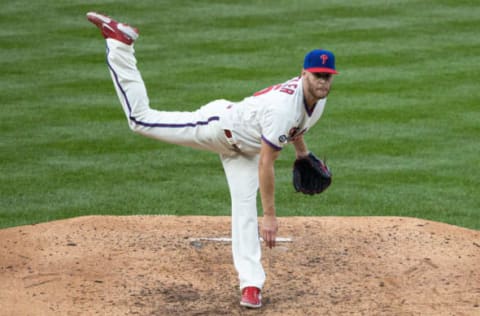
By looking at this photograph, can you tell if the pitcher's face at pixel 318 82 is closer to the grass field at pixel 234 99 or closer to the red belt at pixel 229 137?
the red belt at pixel 229 137

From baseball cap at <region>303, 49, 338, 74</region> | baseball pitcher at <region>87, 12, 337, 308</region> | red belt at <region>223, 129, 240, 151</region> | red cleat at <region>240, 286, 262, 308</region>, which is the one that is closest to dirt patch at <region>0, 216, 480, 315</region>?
red cleat at <region>240, 286, 262, 308</region>

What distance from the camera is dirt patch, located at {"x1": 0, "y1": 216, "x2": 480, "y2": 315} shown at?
6578 mm

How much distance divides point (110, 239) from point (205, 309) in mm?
1695

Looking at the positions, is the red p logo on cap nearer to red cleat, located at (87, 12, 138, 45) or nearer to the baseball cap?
the baseball cap

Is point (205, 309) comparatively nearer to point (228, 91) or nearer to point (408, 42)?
point (228, 91)

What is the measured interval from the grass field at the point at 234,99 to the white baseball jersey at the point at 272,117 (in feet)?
8.87

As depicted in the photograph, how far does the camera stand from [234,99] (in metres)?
12.4

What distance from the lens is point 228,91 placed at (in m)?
12.8

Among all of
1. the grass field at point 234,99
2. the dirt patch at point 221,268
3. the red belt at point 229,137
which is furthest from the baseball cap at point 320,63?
the grass field at point 234,99

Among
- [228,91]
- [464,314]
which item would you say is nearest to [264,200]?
[464,314]

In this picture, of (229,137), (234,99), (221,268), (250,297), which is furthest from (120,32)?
(234,99)

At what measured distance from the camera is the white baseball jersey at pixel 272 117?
6055mm

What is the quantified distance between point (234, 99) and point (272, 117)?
21.0 ft

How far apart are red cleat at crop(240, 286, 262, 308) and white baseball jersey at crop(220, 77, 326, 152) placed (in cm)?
95
